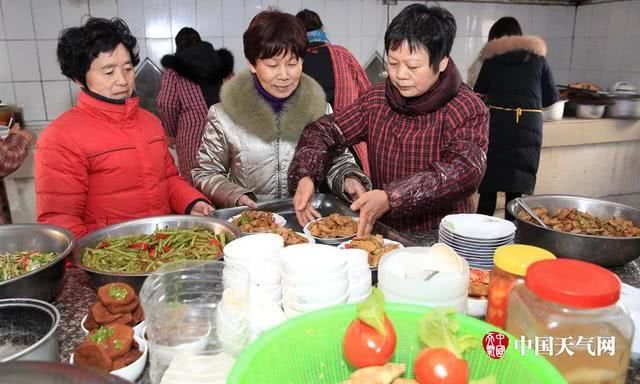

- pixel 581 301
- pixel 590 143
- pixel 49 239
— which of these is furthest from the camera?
pixel 590 143

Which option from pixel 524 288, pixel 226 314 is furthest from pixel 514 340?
pixel 226 314

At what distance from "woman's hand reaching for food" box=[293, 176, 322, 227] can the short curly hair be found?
3.34 feet

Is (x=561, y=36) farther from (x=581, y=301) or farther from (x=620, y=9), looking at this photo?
(x=581, y=301)

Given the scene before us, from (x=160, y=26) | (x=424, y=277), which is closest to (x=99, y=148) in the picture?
(x=424, y=277)

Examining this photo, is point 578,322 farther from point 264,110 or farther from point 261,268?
point 264,110

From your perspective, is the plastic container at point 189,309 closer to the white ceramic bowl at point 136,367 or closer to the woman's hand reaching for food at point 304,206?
the white ceramic bowl at point 136,367

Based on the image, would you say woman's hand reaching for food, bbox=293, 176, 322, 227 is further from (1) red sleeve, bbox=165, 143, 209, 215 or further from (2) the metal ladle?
(2) the metal ladle

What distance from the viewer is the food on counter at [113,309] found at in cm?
124

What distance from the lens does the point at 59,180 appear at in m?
2.01

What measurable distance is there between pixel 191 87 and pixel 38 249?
6.38 feet

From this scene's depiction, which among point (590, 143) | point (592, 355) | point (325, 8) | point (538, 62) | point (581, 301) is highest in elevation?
point (325, 8)

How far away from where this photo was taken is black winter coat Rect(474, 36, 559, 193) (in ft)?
13.8

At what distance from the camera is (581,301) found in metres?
0.90

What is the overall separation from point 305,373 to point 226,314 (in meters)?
0.21
